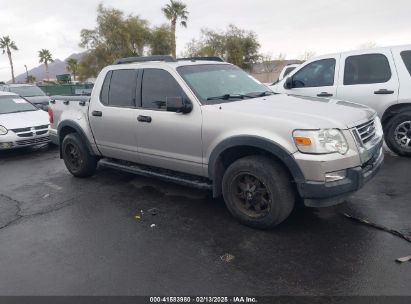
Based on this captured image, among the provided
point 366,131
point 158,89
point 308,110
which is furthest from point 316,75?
point 158,89

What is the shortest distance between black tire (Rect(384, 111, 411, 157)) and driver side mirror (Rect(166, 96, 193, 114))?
410cm

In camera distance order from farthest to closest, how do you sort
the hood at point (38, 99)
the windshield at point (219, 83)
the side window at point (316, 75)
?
the hood at point (38, 99), the side window at point (316, 75), the windshield at point (219, 83)

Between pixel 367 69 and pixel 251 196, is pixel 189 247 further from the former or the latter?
pixel 367 69

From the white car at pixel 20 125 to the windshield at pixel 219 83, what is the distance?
5.71 m

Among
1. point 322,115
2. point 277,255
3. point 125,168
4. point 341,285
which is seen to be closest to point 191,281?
point 277,255

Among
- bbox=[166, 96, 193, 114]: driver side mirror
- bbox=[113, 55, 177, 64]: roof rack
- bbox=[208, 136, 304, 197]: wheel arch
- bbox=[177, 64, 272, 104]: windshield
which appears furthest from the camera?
bbox=[113, 55, 177, 64]: roof rack

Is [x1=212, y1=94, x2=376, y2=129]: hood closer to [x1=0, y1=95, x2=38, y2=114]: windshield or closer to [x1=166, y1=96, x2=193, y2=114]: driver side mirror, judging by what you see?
[x1=166, y1=96, x2=193, y2=114]: driver side mirror

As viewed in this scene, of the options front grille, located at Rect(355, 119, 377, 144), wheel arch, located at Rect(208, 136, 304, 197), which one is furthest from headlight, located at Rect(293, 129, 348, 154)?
front grille, located at Rect(355, 119, 377, 144)

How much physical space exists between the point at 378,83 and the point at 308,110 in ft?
10.6

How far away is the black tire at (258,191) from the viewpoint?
3.66 m

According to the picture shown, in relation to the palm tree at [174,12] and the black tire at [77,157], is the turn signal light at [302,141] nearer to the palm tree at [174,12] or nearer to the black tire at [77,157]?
the black tire at [77,157]

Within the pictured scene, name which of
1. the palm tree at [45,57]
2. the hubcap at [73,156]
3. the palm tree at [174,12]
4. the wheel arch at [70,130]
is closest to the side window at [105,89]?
the wheel arch at [70,130]

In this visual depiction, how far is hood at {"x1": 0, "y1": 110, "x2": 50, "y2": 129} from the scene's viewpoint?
8.62 metres

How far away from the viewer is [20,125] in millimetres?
8664
